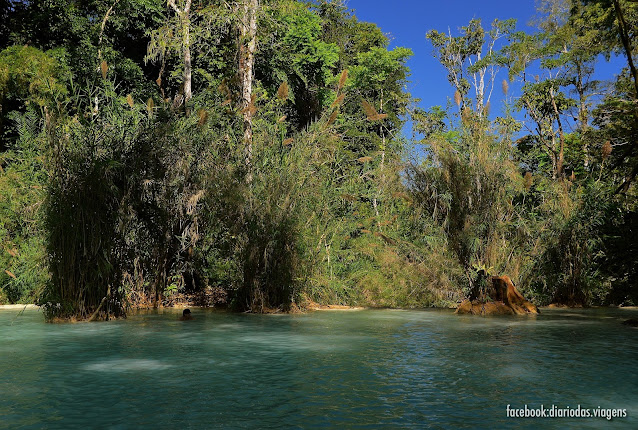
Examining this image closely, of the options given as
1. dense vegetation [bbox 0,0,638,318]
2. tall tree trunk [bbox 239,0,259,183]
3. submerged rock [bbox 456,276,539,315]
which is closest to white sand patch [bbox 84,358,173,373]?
dense vegetation [bbox 0,0,638,318]

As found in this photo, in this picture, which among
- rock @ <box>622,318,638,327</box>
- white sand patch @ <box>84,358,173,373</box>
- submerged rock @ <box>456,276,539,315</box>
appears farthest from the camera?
submerged rock @ <box>456,276,539,315</box>

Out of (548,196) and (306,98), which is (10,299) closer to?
(548,196)

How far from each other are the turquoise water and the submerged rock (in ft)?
5.90

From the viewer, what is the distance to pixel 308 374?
18.7 feet

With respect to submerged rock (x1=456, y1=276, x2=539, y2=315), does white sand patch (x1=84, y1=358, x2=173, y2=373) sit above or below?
below

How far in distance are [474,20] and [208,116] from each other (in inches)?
1221

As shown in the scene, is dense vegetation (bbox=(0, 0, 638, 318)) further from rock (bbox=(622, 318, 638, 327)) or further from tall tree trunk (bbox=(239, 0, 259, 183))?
rock (bbox=(622, 318, 638, 327))

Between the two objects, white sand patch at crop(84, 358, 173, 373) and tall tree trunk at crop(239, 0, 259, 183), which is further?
tall tree trunk at crop(239, 0, 259, 183)

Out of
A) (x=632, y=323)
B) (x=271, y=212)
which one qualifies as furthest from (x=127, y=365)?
(x=632, y=323)

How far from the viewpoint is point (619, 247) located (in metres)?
13.0

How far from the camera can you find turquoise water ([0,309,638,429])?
13.9 ft

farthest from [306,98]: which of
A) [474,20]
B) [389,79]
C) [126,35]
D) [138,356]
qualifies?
[138,356]

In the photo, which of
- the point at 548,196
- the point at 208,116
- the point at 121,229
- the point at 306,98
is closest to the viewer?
the point at 121,229

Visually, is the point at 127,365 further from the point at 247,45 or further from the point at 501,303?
the point at 247,45
